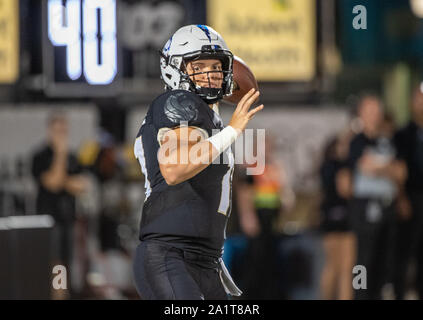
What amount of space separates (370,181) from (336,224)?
66 cm

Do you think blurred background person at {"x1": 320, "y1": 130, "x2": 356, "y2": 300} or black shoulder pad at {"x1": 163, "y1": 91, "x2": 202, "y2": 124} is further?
blurred background person at {"x1": 320, "y1": 130, "x2": 356, "y2": 300}

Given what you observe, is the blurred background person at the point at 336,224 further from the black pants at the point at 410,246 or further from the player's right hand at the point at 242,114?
the player's right hand at the point at 242,114

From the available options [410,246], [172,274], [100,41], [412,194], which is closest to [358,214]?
[412,194]

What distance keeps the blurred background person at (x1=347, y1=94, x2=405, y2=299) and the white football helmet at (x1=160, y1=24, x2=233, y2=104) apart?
149 inches

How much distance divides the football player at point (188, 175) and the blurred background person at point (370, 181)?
150 inches

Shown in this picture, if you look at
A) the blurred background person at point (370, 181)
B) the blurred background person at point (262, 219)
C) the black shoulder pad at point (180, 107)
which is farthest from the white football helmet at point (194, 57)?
the blurred background person at point (262, 219)

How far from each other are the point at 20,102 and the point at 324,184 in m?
4.78

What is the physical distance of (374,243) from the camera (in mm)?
8297

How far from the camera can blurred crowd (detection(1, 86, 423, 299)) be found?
8281 mm

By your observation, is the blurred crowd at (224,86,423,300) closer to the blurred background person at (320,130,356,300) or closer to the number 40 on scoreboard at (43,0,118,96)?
the blurred background person at (320,130,356,300)

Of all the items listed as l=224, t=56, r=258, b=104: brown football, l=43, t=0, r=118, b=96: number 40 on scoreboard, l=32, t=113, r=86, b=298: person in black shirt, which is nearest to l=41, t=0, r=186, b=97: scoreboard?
l=43, t=0, r=118, b=96: number 40 on scoreboard

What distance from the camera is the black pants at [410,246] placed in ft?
27.2

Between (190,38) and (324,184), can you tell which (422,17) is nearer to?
(324,184)
